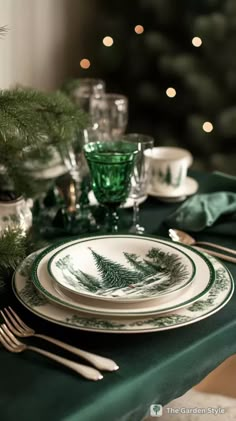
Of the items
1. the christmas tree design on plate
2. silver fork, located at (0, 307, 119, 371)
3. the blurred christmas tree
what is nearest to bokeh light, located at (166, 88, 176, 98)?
the blurred christmas tree

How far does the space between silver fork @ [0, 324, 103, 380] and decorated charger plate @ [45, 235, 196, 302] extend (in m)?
0.08

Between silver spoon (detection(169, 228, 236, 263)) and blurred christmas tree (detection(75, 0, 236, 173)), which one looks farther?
blurred christmas tree (detection(75, 0, 236, 173))

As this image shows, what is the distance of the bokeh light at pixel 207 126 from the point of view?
2.61 m

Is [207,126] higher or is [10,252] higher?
[10,252]

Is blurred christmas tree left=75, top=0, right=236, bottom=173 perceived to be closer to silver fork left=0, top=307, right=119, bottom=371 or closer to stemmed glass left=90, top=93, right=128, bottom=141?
stemmed glass left=90, top=93, right=128, bottom=141

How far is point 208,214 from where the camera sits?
111 cm

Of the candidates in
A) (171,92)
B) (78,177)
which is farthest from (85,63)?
(78,177)

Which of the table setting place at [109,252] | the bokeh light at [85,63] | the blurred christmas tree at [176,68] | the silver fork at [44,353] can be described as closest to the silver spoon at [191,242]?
the table setting place at [109,252]

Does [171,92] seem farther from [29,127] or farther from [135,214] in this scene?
[29,127]

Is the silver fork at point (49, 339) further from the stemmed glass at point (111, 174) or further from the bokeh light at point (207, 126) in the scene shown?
the bokeh light at point (207, 126)

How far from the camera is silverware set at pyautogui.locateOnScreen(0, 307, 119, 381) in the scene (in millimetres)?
679

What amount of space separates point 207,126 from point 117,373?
2.03 m

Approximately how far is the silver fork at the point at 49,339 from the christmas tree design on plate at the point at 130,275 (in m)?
0.08

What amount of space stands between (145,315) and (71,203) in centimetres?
48
